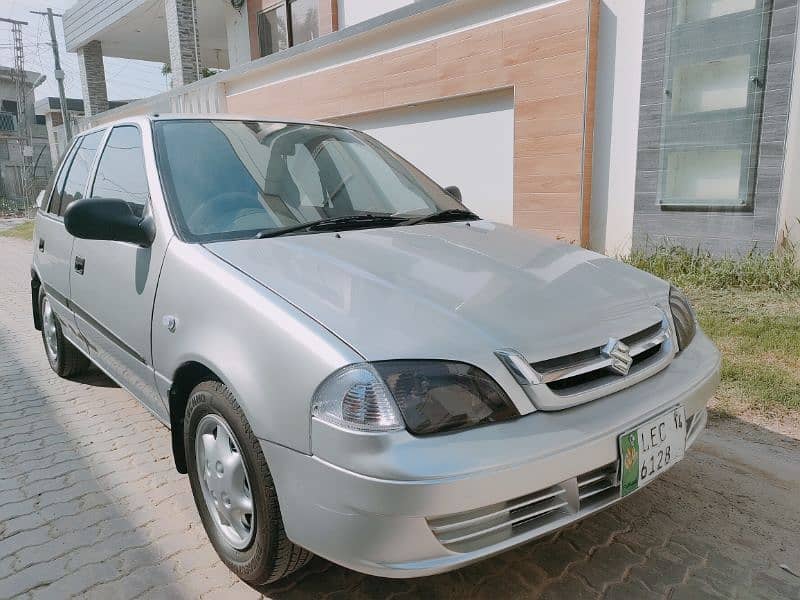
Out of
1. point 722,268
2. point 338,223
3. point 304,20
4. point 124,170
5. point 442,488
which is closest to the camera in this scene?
point 442,488

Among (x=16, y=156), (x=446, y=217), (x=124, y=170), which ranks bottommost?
(x=446, y=217)

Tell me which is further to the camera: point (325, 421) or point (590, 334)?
point (590, 334)

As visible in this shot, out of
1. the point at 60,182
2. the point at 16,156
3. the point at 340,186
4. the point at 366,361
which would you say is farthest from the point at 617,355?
the point at 16,156

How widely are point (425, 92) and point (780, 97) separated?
4404 millimetres

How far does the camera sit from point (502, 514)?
5.17 ft

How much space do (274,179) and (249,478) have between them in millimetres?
1423

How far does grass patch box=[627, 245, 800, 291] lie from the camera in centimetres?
523

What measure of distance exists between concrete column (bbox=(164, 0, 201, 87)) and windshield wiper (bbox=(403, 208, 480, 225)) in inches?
518

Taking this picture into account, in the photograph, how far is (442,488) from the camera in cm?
145

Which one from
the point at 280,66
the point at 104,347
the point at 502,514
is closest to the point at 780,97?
the point at 502,514

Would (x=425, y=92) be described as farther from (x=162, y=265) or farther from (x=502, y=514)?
(x=502, y=514)

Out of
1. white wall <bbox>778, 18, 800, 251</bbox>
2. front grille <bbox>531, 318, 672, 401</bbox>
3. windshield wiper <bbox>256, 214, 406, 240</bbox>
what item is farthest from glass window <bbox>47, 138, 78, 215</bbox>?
white wall <bbox>778, 18, 800, 251</bbox>

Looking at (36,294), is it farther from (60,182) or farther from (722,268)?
(722,268)

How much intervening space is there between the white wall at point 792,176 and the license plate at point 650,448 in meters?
Result: 4.29
